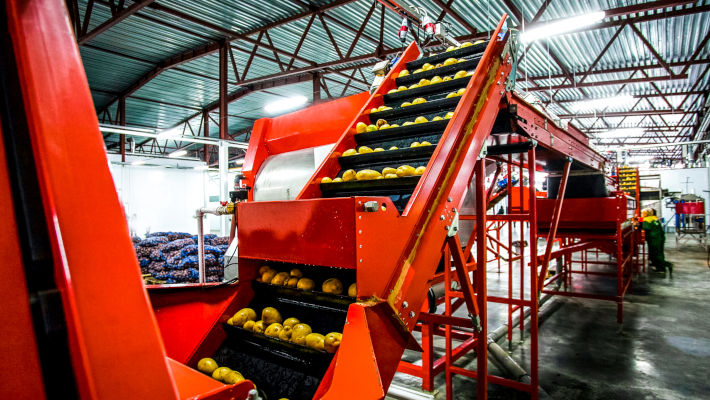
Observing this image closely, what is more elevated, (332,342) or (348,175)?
(348,175)

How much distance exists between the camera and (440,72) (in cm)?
375

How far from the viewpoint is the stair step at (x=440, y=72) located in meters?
3.49

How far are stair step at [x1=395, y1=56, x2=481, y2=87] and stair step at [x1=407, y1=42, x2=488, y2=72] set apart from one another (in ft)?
0.88

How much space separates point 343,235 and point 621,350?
5.51 meters

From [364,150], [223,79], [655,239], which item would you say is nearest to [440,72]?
[364,150]

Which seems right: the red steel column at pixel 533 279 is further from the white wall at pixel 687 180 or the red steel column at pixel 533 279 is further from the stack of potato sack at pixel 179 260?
the white wall at pixel 687 180

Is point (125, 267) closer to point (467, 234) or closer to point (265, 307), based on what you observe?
point (265, 307)

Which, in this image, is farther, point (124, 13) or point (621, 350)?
point (124, 13)

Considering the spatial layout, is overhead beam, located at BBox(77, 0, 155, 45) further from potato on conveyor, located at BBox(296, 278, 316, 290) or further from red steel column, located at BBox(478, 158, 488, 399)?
red steel column, located at BBox(478, 158, 488, 399)

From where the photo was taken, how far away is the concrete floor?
13.5ft

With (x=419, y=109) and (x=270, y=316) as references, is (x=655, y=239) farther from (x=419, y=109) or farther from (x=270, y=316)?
(x=270, y=316)

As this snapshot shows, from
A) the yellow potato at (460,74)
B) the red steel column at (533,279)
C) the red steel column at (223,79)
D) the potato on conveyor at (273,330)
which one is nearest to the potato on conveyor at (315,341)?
the potato on conveyor at (273,330)

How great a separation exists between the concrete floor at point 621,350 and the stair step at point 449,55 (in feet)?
12.1

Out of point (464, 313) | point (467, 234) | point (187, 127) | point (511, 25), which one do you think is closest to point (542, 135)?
point (511, 25)
